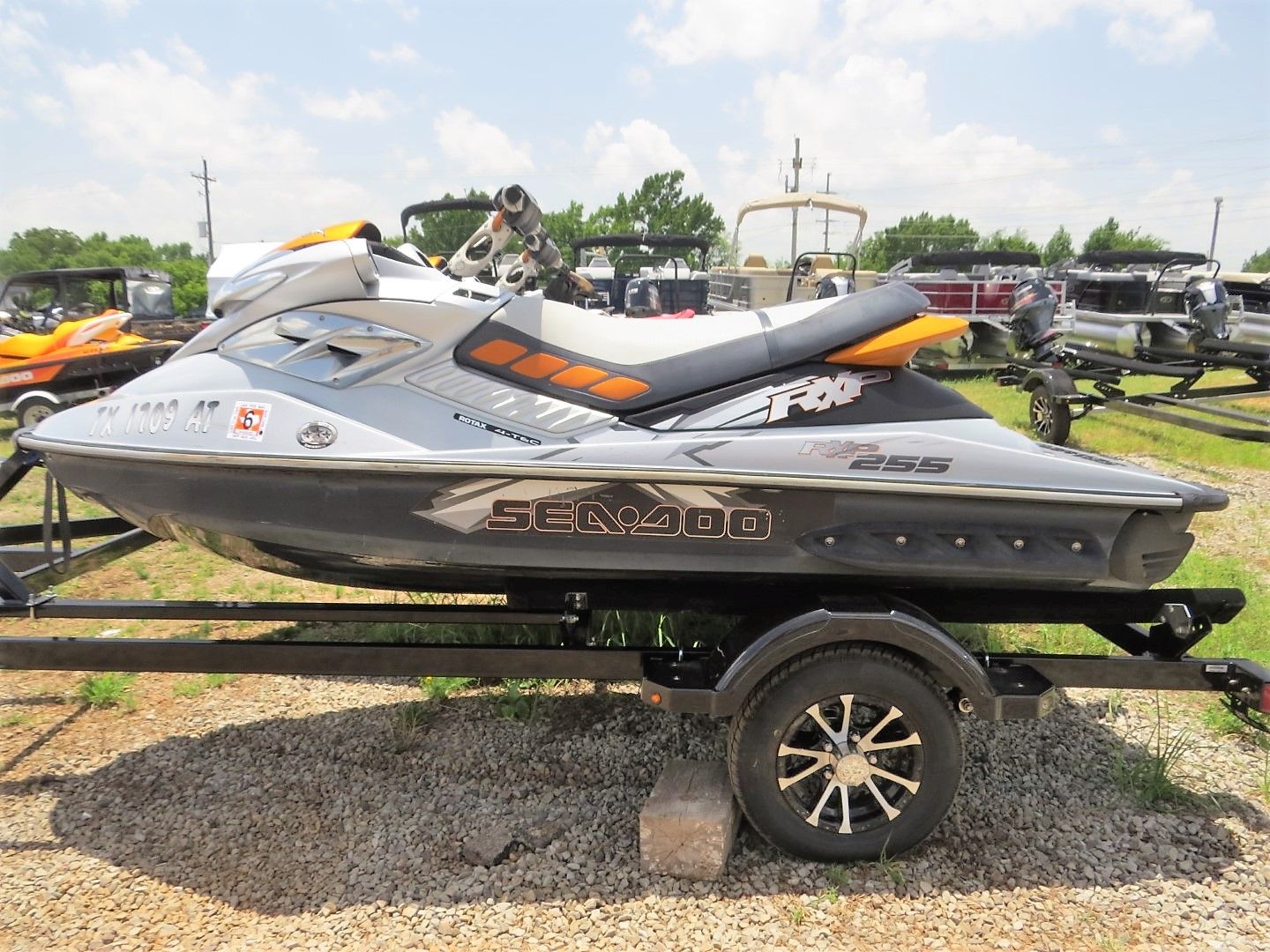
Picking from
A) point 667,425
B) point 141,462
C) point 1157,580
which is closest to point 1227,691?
point 1157,580

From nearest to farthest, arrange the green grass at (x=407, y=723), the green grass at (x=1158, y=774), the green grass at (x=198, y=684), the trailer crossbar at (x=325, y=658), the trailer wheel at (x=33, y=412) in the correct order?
the trailer crossbar at (x=325, y=658) < the green grass at (x=1158, y=774) < the green grass at (x=407, y=723) < the green grass at (x=198, y=684) < the trailer wheel at (x=33, y=412)

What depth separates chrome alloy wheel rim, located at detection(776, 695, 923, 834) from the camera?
2.51 meters

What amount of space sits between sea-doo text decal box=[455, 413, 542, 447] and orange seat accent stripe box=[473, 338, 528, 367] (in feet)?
0.64

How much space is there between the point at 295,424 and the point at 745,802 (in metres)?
1.77

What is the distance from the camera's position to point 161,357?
10.2 metres

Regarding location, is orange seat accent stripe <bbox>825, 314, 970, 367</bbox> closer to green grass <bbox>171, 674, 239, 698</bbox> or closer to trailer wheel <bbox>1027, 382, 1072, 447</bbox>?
green grass <bbox>171, 674, 239, 698</bbox>

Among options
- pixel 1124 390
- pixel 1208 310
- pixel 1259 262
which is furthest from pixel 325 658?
pixel 1259 262

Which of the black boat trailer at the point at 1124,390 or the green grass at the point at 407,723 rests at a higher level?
the black boat trailer at the point at 1124,390

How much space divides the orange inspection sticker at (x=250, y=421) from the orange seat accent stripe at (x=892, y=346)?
5.70 feet

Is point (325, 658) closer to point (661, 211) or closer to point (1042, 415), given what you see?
point (1042, 415)

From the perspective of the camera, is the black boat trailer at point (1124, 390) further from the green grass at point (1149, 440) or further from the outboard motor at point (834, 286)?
the outboard motor at point (834, 286)

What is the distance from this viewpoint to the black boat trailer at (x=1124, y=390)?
26.1ft

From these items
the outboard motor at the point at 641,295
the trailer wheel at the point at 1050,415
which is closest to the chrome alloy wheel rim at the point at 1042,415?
the trailer wheel at the point at 1050,415

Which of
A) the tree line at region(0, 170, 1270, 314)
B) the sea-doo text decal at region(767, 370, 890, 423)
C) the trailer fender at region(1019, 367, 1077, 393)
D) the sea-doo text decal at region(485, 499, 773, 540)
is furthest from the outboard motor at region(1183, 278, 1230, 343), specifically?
the tree line at region(0, 170, 1270, 314)
